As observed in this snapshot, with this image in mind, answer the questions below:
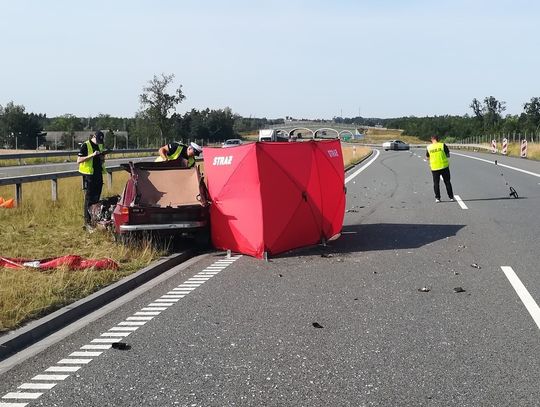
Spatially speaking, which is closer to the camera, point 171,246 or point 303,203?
point 303,203

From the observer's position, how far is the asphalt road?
4.47m

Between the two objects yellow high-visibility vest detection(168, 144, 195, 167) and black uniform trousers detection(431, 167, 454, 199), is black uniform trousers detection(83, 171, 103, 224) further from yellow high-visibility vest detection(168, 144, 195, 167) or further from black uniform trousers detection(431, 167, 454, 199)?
black uniform trousers detection(431, 167, 454, 199)

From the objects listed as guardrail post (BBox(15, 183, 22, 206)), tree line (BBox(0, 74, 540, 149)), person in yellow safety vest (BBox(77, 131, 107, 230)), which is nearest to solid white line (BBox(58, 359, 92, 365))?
person in yellow safety vest (BBox(77, 131, 107, 230))

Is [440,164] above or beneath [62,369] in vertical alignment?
above

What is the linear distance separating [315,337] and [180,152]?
7164 mm

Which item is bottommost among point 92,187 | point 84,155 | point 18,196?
point 18,196

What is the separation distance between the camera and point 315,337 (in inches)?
225

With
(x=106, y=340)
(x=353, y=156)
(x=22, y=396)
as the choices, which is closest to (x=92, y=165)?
(x=106, y=340)

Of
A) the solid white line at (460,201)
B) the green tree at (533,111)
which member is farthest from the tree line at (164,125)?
the solid white line at (460,201)

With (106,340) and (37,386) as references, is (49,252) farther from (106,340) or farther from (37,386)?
(37,386)

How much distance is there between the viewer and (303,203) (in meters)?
10.1

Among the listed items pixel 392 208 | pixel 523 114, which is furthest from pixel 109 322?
pixel 523 114

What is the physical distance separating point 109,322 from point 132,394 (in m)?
2.00

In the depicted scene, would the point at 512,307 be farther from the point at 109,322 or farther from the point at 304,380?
the point at 109,322
